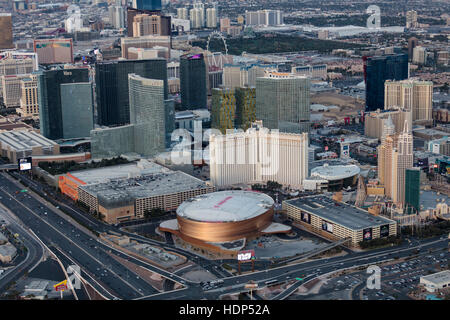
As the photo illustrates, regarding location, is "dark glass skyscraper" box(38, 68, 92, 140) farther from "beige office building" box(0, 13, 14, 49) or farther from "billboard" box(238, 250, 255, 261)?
"beige office building" box(0, 13, 14, 49)

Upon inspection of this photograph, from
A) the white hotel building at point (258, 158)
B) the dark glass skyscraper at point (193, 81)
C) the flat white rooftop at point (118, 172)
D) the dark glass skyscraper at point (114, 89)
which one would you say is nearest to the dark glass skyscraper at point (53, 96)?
the dark glass skyscraper at point (114, 89)

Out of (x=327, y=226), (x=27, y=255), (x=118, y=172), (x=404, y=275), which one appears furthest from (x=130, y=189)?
(x=404, y=275)

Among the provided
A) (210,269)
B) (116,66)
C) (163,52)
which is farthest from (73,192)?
(163,52)

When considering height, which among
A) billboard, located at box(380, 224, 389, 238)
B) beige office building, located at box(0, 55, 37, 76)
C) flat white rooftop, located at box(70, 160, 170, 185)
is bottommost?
billboard, located at box(380, 224, 389, 238)

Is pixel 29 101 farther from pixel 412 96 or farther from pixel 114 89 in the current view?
pixel 412 96

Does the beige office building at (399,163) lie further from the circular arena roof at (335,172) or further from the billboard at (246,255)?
the billboard at (246,255)

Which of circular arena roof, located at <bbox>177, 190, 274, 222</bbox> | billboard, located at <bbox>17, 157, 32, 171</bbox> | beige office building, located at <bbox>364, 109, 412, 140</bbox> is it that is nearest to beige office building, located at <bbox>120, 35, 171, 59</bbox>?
beige office building, located at <bbox>364, 109, 412, 140</bbox>
